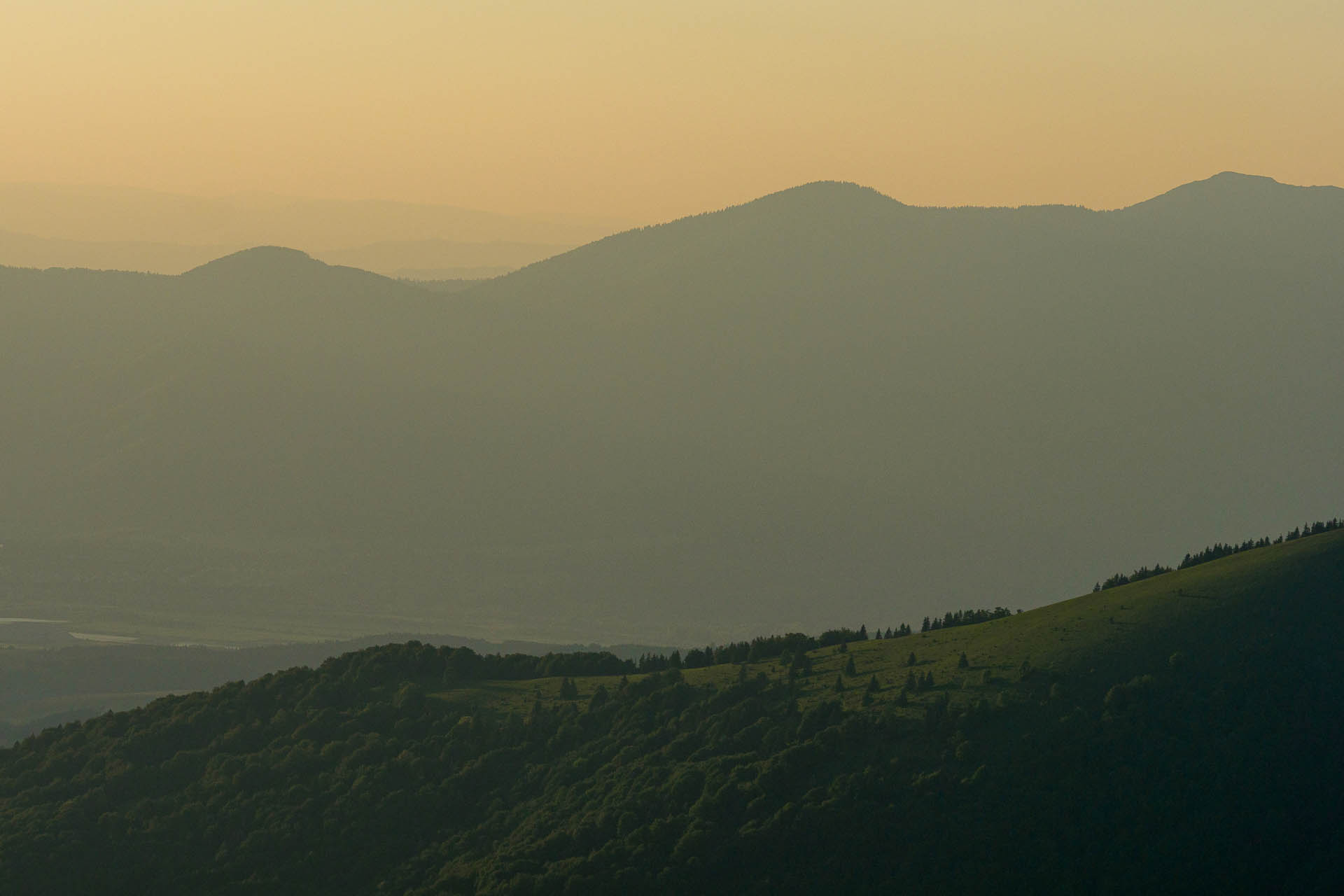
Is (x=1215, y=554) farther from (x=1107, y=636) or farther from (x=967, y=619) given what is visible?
(x=1107, y=636)

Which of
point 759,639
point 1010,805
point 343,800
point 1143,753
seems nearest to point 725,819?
point 1010,805

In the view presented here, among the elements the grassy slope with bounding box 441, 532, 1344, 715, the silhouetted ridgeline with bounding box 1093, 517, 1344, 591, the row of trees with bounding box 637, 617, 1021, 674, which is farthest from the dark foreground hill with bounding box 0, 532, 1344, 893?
the silhouetted ridgeline with bounding box 1093, 517, 1344, 591

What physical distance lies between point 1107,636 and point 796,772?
59.3 feet

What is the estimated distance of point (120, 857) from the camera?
90.2 meters

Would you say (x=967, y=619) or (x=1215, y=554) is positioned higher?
(x=1215, y=554)

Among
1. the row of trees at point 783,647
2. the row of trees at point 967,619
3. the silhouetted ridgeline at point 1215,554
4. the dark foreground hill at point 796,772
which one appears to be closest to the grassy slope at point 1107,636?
the dark foreground hill at point 796,772

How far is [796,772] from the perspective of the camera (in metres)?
77.8

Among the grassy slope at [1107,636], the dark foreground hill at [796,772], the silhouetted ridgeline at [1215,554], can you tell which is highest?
the silhouetted ridgeline at [1215,554]

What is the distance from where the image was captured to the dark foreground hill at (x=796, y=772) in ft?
233

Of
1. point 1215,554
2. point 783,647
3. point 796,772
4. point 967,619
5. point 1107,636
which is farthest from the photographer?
point 967,619

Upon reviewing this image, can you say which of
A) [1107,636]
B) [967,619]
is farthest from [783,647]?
[1107,636]

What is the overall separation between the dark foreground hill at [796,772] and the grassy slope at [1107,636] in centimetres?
20

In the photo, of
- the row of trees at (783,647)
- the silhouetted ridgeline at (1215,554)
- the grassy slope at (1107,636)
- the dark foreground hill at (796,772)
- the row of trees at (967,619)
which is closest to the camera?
the dark foreground hill at (796,772)

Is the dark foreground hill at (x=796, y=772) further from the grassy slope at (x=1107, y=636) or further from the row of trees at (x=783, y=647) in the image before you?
the row of trees at (x=783, y=647)
